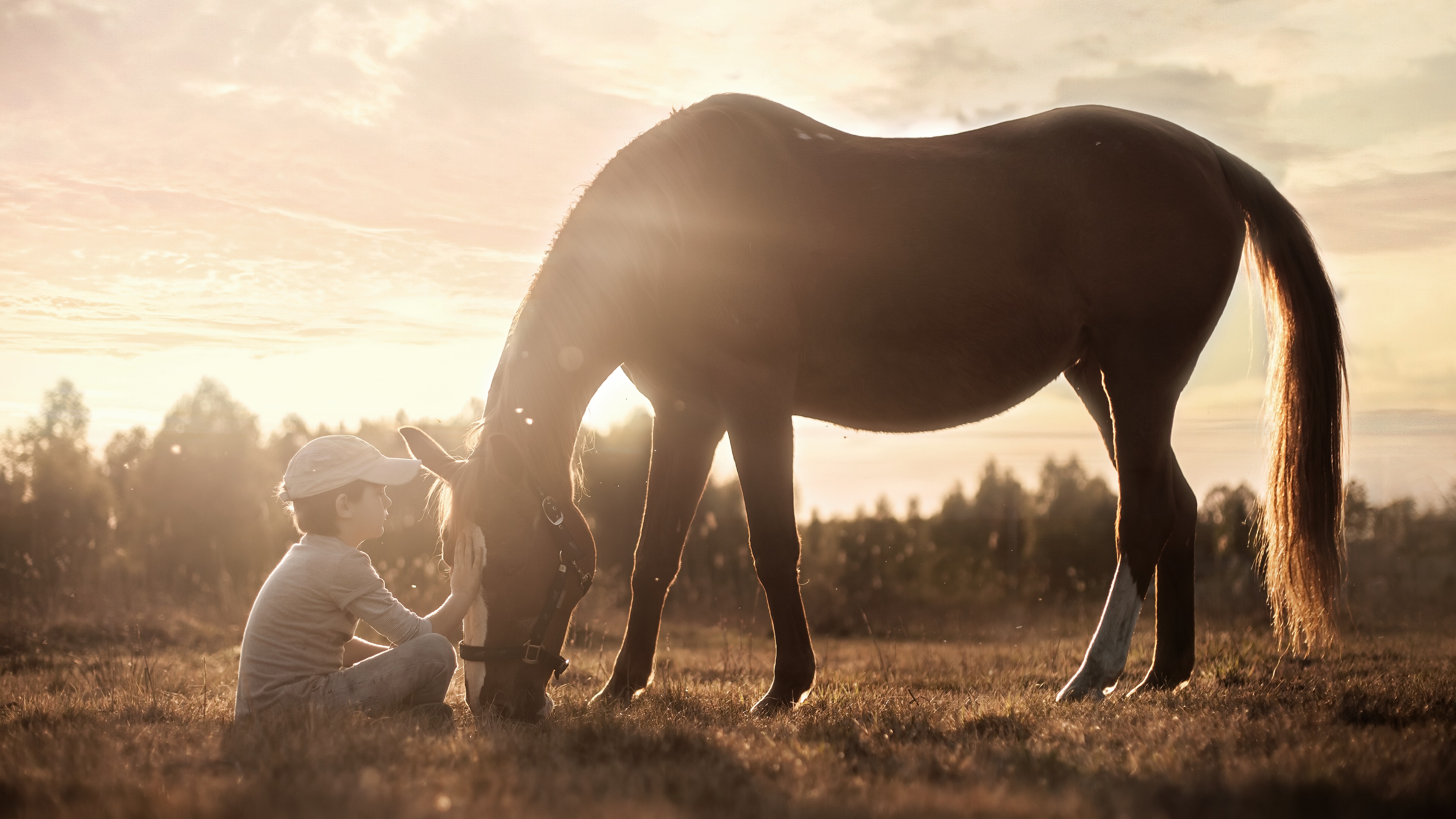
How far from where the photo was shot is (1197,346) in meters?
5.16

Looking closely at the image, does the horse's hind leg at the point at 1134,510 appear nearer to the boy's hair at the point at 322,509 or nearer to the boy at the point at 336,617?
the boy at the point at 336,617

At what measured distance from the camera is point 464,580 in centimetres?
387

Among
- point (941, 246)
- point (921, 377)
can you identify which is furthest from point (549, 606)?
point (941, 246)

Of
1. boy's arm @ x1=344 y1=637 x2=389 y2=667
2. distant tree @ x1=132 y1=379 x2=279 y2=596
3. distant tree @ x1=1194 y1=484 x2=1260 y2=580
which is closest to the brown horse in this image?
boy's arm @ x1=344 y1=637 x2=389 y2=667

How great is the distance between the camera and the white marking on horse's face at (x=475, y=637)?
12.5 feet

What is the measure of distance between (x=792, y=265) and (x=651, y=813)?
3239 millimetres

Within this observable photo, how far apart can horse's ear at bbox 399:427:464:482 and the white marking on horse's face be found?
526 mm

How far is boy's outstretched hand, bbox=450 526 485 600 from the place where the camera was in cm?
384

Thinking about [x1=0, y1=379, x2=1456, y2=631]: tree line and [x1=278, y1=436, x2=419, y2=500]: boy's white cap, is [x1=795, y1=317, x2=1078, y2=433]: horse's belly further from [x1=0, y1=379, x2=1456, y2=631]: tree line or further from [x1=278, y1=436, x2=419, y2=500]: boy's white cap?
[x1=0, y1=379, x2=1456, y2=631]: tree line

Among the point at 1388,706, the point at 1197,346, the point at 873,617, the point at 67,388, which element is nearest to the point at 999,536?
the point at 873,617

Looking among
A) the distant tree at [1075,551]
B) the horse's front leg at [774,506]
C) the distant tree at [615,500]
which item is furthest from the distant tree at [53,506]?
the distant tree at [1075,551]

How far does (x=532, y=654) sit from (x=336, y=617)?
2.71 ft

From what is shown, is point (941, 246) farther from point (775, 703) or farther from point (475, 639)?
point (475, 639)

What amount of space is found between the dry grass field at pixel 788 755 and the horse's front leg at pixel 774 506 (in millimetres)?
330
